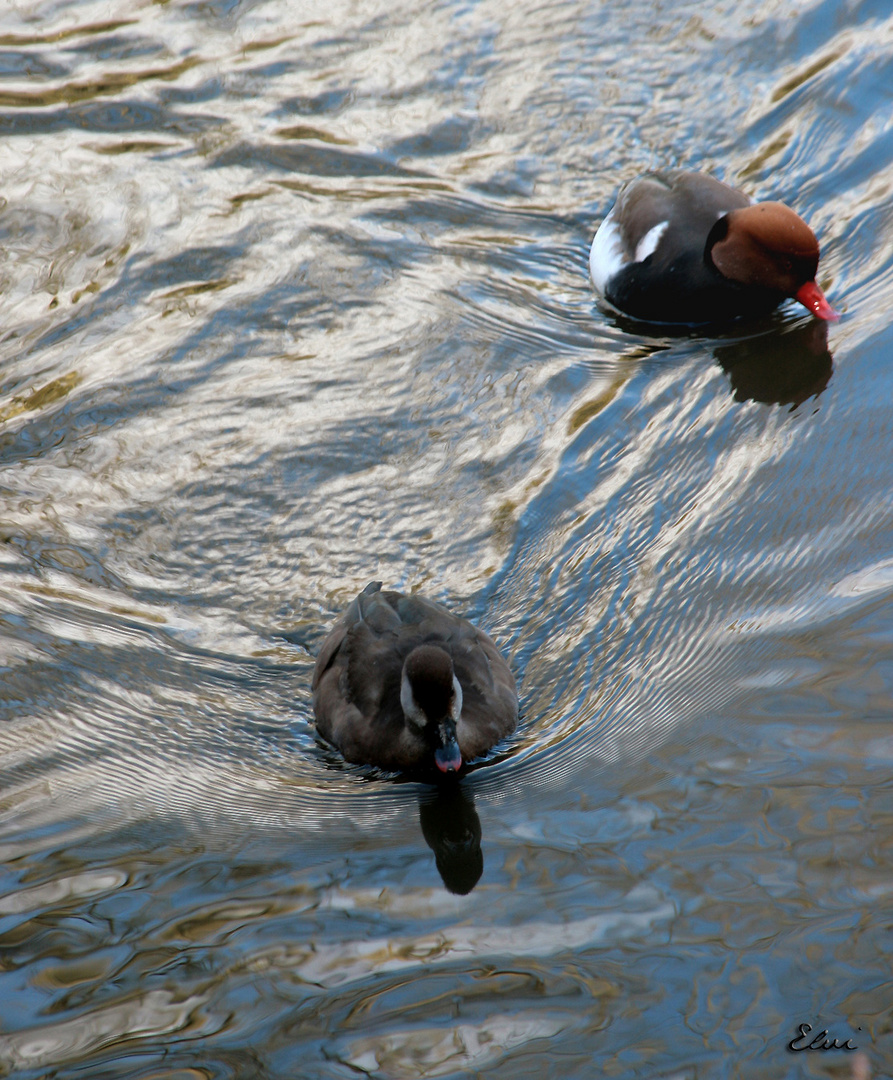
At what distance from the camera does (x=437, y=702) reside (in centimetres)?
502

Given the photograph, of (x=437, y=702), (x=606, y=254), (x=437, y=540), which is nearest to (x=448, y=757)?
(x=437, y=702)

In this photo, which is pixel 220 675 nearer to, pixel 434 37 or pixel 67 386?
pixel 67 386

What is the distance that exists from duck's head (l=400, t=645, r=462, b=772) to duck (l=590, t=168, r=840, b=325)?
3945mm

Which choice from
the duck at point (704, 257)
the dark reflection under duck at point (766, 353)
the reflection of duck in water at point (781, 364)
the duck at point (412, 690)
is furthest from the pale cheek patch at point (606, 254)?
the duck at point (412, 690)

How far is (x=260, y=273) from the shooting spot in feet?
28.9

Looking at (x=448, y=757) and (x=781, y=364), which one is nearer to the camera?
(x=448, y=757)

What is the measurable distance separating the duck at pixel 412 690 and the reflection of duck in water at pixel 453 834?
0.12 metres

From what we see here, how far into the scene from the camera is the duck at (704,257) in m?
7.76

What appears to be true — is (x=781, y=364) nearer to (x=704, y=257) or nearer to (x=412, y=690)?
(x=704, y=257)

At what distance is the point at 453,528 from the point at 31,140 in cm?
623

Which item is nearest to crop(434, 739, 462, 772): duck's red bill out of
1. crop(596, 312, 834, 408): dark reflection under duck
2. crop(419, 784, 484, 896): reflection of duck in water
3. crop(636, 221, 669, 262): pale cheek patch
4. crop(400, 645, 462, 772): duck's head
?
crop(400, 645, 462, 772): duck's head

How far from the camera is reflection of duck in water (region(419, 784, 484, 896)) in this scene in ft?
15.5

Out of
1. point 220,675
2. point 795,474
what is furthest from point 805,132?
point 220,675

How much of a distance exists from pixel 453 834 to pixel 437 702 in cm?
55
